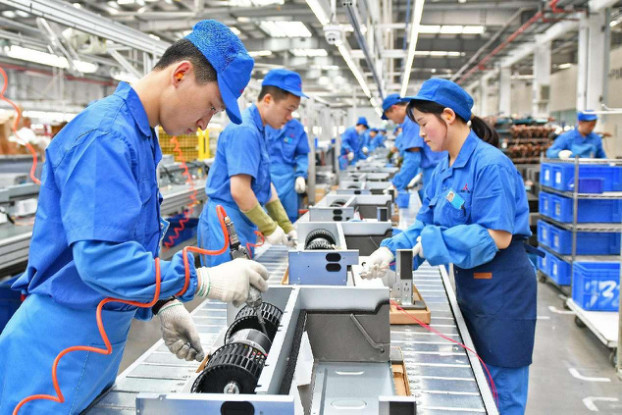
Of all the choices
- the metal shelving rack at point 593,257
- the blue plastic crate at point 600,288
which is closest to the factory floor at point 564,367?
the metal shelving rack at point 593,257

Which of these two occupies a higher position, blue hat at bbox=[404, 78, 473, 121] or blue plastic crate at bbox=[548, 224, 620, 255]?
blue hat at bbox=[404, 78, 473, 121]

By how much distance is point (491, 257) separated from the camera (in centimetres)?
185

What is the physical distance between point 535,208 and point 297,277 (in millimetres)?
6011

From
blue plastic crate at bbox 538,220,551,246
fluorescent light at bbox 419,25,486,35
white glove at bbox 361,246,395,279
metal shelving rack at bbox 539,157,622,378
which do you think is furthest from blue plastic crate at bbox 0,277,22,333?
fluorescent light at bbox 419,25,486,35

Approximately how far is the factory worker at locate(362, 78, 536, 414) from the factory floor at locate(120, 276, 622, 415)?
1.48 metres

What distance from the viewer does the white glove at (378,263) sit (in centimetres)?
210

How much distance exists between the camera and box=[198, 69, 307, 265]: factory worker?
2695mm

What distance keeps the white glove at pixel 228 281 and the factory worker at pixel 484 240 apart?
2.72 ft

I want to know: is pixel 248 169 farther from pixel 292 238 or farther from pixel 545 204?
pixel 545 204

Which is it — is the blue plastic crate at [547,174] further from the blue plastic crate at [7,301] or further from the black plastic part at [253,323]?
the blue plastic crate at [7,301]

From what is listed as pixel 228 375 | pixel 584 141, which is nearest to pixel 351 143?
pixel 584 141

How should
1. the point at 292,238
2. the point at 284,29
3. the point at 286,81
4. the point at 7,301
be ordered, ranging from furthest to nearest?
the point at 284,29 → the point at 7,301 → the point at 292,238 → the point at 286,81

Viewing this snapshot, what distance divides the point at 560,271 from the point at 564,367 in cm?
169

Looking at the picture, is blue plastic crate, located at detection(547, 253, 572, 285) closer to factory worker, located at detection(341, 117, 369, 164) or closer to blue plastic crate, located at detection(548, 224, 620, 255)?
blue plastic crate, located at detection(548, 224, 620, 255)
